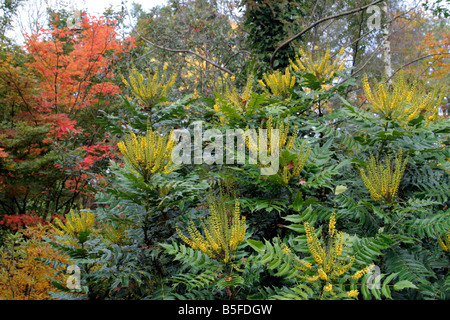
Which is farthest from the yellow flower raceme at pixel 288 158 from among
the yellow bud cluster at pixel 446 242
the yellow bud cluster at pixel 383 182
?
the yellow bud cluster at pixel 446 242

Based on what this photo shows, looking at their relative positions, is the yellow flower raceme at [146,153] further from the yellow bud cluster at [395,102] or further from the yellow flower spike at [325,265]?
the yellow bud cluster at [395,102]

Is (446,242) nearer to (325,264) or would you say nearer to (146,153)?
(325,264)

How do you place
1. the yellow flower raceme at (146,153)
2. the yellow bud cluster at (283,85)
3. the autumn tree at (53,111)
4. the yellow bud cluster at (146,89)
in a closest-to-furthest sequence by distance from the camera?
the yellow flower raceme at (146,153) < the yellow bud cluster at (146,89) < the yellow bud cluster at (283,85) < the autumn tree at (53,111)

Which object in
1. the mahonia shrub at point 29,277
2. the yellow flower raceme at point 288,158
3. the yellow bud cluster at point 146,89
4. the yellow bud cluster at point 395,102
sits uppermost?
the yellow bud cluster at point 146,89

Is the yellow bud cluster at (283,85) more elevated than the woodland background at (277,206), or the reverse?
the yellow bud cluster at (283,85)

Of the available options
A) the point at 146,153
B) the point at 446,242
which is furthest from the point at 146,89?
the point at 446,242

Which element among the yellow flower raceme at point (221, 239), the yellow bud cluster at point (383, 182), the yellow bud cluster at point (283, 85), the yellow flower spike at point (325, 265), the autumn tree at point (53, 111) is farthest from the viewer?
the autumn tree at point (53, 111)

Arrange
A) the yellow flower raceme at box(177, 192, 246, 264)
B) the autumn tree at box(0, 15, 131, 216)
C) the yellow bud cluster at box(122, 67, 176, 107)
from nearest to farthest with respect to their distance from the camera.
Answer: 1. the yellow flower raceme at box(177, 192, 246, 264)
2. the yellow bud cluster at box(122, 67, 176, 107)
3. the autumn tree at box(0, 15, 131, 216)

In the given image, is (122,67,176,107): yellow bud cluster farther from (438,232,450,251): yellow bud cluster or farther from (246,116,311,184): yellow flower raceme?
(438,232,450,251): yellow bud cluster

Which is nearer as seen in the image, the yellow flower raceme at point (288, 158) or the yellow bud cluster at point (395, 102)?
the yellow flower raceme at point (288, 158)

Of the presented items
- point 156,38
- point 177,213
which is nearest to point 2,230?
point 156,38

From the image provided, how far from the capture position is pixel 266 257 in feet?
5.59

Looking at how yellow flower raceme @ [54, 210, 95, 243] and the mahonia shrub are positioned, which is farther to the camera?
the mahonia shrub

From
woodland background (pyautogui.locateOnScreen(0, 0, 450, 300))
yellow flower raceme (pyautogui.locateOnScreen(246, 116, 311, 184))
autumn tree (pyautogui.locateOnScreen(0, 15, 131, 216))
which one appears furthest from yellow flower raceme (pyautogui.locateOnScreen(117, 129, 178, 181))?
autumn tree (pyautogui.locateOnScreen(0, 15, 131, 216))
